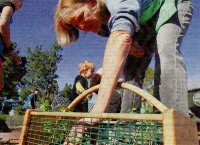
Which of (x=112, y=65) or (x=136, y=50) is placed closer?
(x=112, y=65)

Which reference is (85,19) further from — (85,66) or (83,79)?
(85,66)

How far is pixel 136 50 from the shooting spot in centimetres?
111

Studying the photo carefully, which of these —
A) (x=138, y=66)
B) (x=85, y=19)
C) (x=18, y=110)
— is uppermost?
(x=18, y=110)

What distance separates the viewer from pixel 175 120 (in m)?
0.44

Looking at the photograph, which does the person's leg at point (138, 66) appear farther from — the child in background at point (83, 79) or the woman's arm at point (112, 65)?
the child in background at point (83, 79)

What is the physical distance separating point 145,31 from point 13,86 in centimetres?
1791

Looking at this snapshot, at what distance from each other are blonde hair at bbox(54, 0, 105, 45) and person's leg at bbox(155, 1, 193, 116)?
0.28 m

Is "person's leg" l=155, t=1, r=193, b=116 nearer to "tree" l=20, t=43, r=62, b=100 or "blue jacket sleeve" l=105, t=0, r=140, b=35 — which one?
"blue jacket sleeve" l=105, t=0, r=140, b=35

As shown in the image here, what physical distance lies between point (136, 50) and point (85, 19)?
0.28 metres

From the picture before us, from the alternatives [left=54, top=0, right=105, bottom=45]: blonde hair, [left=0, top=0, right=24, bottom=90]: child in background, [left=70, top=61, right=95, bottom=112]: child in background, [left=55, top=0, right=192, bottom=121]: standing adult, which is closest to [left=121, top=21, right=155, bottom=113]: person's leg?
[left=55, top=0, right=192, bottom=121]: standing adult

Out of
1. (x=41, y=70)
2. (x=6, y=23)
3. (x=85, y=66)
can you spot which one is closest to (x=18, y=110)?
(x=41, y=70)

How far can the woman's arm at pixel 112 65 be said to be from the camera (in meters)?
0.62

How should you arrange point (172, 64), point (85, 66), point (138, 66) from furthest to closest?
point (85, 66) → point (138, 66) → point (172, 64)

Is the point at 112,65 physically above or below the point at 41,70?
below
